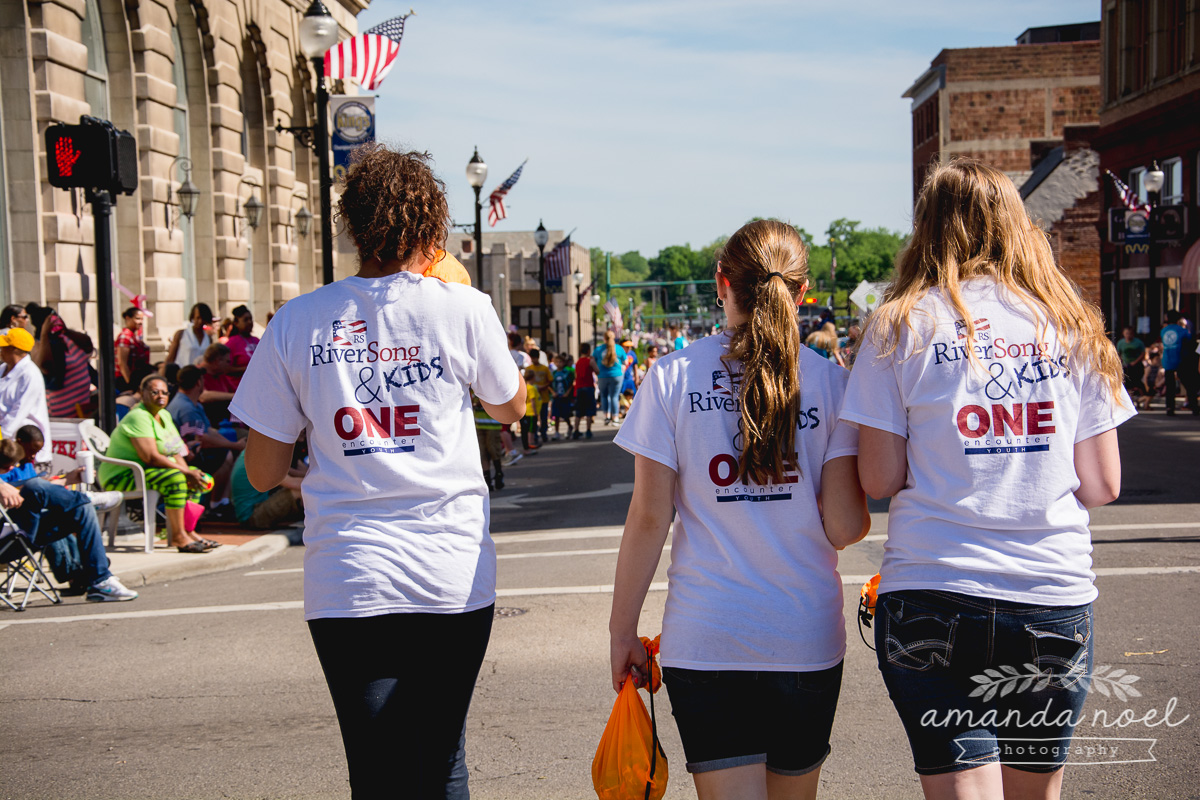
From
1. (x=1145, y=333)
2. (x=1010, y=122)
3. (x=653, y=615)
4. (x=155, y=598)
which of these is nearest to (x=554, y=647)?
(x=653, y=615)

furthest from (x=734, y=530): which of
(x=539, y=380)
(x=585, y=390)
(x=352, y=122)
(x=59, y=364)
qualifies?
(x=585, y=390)

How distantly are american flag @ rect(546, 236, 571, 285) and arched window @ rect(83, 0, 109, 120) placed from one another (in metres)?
20.1

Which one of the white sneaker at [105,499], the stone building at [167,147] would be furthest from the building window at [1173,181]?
the white sneaker at [105,499]

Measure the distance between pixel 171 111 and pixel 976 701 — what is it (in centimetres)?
2066

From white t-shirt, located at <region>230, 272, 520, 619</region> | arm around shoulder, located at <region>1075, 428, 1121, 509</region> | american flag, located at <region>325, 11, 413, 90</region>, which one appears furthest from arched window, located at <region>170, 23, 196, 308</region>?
arm around shoulder, located at <region>1075, 428, 1121, 509</region>

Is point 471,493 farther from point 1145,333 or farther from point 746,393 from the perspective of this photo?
point 1145,333

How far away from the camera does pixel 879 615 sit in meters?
2.71

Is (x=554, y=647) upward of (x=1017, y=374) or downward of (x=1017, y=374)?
downward

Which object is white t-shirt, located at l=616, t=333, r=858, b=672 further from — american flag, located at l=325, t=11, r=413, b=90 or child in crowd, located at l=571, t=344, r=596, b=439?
child in crowd, located at l=571, t=344, r=596, b=439

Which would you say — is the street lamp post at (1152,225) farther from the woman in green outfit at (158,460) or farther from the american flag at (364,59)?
the woman in green outfit at (158,460)

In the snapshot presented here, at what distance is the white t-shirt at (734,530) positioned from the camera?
2740mm

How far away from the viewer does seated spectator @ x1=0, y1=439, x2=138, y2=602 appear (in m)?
8.08

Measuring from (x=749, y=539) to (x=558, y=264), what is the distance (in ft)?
118

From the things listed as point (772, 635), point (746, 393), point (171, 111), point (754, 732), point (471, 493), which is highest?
point (171, 111)
